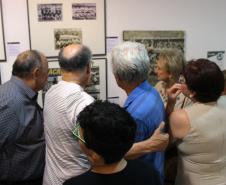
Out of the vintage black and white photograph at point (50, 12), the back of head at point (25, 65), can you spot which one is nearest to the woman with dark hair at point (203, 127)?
the back of head at point (25, 65)

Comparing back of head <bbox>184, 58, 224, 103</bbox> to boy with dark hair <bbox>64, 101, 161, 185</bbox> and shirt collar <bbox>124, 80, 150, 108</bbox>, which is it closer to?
shirt collar <bbox>124, 80, 150, 108</bbox>

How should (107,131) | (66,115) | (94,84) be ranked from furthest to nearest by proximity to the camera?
(94,84) → (66,115) → (107,131)

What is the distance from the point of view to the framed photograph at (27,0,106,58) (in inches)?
90.5

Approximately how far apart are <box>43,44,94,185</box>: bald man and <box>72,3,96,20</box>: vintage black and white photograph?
0.87 meters

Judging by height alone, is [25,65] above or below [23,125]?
above

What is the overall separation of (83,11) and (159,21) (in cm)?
69

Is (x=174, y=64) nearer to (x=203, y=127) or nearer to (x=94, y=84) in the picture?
(x=94, y=84)

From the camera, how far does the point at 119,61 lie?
4.80 feet

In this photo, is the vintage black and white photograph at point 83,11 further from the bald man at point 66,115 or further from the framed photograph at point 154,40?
the bald man at point 66,115

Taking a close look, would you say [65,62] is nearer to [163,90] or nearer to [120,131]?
[120,131]

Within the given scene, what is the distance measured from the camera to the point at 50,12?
2316mm

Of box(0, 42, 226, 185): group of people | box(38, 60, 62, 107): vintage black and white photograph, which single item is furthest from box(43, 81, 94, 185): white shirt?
box(38, 60, 62, 107): vintage black and white photograph

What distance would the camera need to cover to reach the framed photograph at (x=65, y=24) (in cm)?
230

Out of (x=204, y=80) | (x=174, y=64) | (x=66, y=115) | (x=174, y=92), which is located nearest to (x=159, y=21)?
(x=174, y=64)
